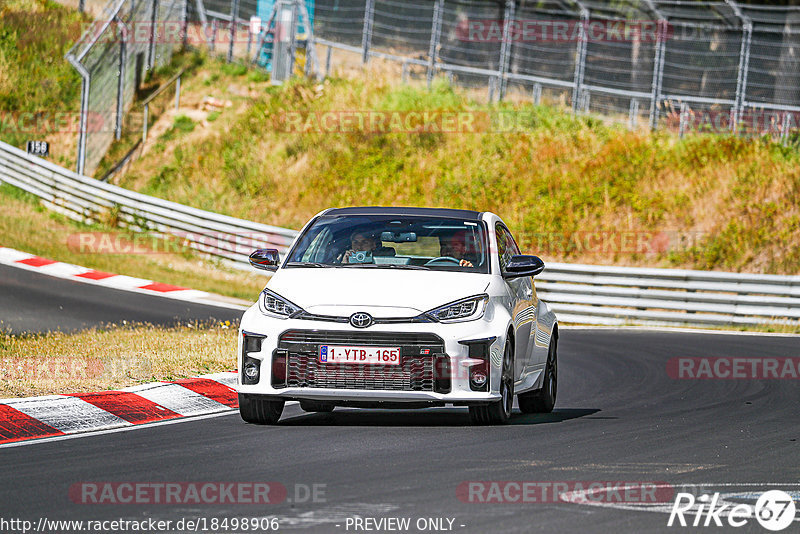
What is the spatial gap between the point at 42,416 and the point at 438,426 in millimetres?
2788

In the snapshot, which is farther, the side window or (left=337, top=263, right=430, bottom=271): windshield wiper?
the side window

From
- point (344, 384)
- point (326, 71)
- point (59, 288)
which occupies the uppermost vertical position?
point (326, 71)

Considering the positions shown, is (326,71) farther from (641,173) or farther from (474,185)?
(641,173)

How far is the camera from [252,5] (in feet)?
128

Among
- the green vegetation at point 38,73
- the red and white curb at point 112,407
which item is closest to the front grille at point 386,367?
the red and white curb at point 112,407

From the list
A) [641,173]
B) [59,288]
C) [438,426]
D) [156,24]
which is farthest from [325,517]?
[156,24]

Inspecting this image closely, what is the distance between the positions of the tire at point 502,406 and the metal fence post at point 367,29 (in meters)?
25.6

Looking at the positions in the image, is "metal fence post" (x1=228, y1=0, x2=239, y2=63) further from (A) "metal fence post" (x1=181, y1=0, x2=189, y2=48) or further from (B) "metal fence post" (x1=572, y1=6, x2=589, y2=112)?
(B) "metal fence post" (x1=572, y1=6, x2=589, y2=112)

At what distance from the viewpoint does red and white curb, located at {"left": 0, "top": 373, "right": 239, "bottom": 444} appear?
8920 millimetres

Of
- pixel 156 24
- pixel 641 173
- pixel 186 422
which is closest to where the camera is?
pixel 186 422
